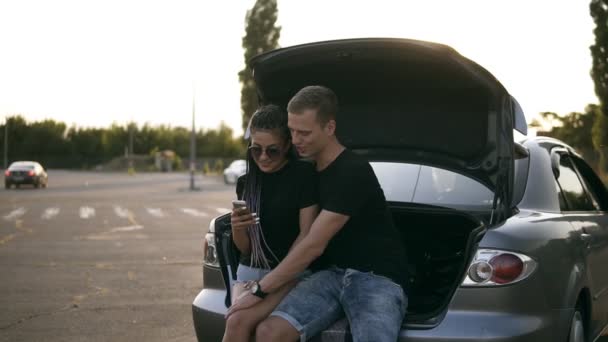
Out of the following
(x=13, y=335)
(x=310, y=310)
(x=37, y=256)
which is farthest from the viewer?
(x=37, y=256)

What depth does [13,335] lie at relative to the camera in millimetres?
6184

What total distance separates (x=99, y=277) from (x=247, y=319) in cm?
637

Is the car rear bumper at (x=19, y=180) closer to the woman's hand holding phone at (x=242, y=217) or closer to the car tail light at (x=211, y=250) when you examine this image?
the car tail light at (x=211, y=250)

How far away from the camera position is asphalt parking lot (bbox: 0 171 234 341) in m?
6.48

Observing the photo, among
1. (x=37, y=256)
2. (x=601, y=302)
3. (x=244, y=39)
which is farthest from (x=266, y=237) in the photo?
(x=244, y=39)

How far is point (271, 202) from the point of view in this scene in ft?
11.8

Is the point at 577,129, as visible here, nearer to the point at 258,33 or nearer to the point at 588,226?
the point at 258,33

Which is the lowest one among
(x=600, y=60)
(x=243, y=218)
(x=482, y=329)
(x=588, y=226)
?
(x=482, y=329)

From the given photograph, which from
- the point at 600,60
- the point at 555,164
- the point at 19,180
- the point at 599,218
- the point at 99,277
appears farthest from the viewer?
the point at 19,180

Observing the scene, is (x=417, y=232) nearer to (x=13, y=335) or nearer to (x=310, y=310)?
(x=310, y=310)

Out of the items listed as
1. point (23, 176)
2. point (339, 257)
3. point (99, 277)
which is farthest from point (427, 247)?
point (23, 176)

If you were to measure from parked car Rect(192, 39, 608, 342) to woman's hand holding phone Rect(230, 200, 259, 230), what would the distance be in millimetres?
550

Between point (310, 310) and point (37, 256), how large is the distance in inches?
349

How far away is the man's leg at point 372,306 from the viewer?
3219mm
